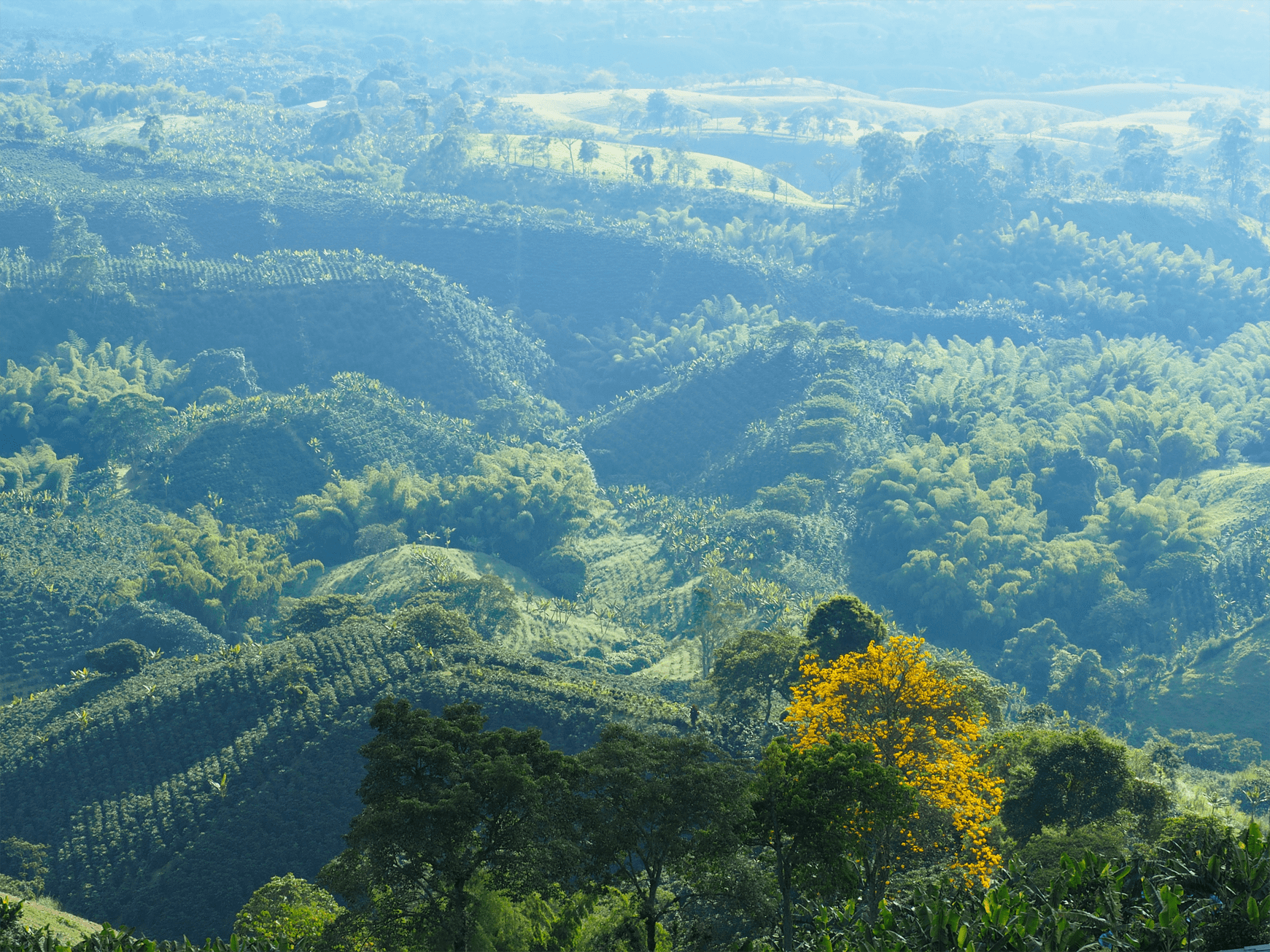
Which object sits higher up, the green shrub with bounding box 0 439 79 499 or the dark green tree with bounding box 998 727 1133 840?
the dark green tree with bounding box 998 727 1133 840

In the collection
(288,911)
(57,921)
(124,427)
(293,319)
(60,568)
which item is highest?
(288,911)

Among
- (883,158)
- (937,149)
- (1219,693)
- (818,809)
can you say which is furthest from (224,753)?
(937,149)

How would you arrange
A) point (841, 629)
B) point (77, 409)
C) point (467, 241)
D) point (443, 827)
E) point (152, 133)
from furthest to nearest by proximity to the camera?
1. point (152, 133)
2. point (467, 241)
3. point (77, 409)
4. point (841, 629)
5. point (443, 827)

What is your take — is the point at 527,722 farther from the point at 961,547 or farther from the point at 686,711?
the point at 961,547

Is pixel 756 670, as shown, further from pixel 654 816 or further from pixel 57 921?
pixel 57 921

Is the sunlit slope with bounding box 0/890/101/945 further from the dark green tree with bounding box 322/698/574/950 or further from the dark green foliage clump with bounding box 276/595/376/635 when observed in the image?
the dark green foliage clump with bounding box 276/595/376/635

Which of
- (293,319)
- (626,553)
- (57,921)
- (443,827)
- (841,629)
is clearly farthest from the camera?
(293,319)

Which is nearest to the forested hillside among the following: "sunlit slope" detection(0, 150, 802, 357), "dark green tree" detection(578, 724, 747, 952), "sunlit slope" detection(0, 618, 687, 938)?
"dark green tree" detection(578, 724, 747, 952)
